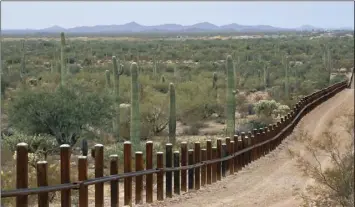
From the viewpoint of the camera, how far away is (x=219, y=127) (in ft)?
109

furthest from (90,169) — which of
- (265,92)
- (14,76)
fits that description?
(265,92)

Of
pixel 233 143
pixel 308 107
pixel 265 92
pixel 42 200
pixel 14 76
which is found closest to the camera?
pixel 42 200

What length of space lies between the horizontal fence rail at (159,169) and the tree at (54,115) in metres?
6.40

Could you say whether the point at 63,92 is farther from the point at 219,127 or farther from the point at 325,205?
the point at 325,205

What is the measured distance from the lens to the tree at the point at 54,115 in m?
23.0

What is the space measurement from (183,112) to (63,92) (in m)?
10.6

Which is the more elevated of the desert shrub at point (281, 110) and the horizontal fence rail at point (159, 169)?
the horizontal fence rail at point (159, 169)

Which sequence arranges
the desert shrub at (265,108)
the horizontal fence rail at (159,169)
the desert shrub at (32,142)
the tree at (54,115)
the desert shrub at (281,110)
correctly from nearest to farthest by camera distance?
the horizontal fence rail at (159,169) → the desert shrub at (32,142) → the tree at (54,115) → the desert shrub at (281,110) → the desert shrub at (265,108)

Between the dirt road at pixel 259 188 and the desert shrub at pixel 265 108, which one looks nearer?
the dirt road at pixel 259 188

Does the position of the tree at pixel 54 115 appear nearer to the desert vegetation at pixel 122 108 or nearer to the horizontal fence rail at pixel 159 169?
the desert vegetation at pixel 122 108

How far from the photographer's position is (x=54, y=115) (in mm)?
23109

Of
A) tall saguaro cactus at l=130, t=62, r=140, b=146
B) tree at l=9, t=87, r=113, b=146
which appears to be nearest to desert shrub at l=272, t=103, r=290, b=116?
tree at l=9, t=87, r=113, b=146

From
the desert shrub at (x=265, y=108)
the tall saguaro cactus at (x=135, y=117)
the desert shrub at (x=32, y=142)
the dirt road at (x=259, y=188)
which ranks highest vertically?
the tall saguaro cactus at (x=135, y=117)

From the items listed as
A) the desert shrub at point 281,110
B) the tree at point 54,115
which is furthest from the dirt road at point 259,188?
the desert shrub at point 281,110
